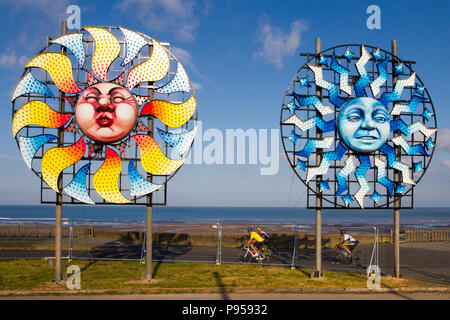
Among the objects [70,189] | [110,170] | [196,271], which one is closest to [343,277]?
[196,271]

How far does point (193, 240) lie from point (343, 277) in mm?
13078

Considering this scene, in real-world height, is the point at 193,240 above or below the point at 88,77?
below

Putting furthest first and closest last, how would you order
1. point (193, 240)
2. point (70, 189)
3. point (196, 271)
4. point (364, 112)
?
point (193, 240) → point (196, 271) → point (364, 112) → point (70, 189)

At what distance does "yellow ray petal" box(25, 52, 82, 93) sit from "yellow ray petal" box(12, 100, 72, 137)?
0.83 meters

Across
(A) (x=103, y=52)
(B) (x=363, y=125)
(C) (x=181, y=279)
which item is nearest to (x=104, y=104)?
(A) (x=103, y=52)

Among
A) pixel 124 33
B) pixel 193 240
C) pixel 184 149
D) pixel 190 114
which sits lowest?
pixel 193 240

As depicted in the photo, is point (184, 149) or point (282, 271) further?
point (282, 271)

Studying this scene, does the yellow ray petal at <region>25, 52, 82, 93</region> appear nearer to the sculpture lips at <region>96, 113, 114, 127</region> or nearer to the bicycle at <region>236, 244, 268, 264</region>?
the sculpture lips at <region>96, 113, 114, 127</region>

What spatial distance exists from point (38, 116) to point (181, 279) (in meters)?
7.13

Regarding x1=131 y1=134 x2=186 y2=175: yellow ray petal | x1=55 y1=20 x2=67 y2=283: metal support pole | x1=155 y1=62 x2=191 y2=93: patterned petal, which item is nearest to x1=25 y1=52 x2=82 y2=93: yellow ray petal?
x1=55 y1=20 x2=67 y2=283: metal support pole

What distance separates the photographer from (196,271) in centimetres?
1582

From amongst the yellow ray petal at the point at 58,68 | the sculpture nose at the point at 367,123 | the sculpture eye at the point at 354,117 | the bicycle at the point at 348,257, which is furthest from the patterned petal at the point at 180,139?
the bicycle at the point at 348,257
